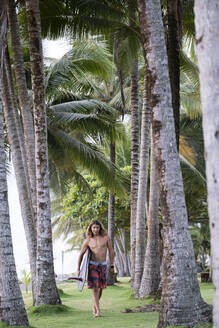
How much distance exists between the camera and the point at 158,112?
6.89 metres

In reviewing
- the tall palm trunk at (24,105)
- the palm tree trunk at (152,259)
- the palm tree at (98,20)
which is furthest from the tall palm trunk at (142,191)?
the tall palm trunk at (24,105)

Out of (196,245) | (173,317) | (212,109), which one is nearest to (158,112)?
(173,317)

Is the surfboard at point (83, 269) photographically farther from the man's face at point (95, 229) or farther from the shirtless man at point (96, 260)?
the man's face at point (95, 229)

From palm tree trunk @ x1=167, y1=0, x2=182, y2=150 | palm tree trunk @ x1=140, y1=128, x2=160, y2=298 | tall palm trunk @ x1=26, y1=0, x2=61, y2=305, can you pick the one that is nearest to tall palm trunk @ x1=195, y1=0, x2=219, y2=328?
palm tree trunk @ x1=167, y1=0, x2=182, y2=150

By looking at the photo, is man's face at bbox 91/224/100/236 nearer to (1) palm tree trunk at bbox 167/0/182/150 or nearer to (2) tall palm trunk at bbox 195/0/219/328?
(1) palm tree trunk at bbox 167/0/182/150

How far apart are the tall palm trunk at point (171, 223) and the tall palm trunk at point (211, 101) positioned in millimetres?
3527

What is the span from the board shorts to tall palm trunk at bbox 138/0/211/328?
2.73 m

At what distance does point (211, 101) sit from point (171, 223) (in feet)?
12.3

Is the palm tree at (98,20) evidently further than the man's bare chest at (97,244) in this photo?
Yes

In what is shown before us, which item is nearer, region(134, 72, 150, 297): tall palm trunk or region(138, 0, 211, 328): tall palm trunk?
region(138, 0, 211, 328): tall palm trunk

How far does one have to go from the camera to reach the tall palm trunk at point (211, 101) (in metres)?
3.04

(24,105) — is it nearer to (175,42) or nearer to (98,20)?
(98,20)

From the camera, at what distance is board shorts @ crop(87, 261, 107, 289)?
363 inches

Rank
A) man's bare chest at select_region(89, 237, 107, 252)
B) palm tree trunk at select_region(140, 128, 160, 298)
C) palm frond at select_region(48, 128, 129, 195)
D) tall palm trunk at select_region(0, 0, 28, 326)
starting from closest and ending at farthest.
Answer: tall palm trunk at select_region(0, 0, 28, 326), man's bare chest at select_region(89, 237, 107, 252), palm tree trunk at select_region(140, 128, 160, 298), palm frond at select_region(48, 128, 129, 195)
